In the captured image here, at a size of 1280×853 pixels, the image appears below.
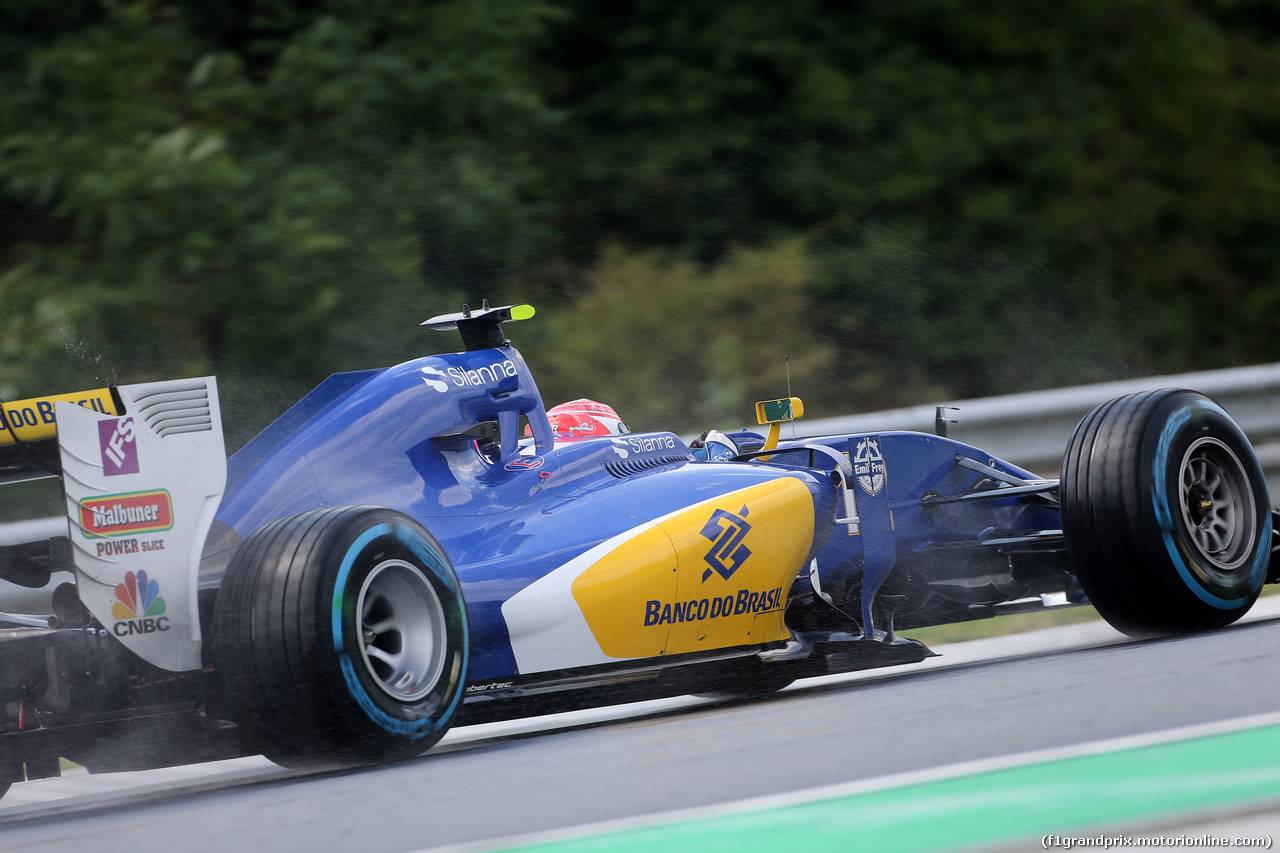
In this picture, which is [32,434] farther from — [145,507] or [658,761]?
[658,761]

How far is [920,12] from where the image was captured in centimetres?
1377

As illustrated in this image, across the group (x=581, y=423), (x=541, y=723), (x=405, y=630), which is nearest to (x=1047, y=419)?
(x=581, y=423)

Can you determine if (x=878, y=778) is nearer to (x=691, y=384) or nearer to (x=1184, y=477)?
(x=1184, y=477)

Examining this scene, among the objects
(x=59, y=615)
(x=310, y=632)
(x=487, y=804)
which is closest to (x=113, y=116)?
(x=59, y=615)

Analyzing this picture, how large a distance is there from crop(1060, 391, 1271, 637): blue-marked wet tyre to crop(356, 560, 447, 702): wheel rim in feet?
7.37

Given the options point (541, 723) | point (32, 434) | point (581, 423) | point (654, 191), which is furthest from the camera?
point (654, 191)

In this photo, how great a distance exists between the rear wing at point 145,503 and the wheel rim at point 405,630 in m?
0.47

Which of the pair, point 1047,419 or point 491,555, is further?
point 1047,419

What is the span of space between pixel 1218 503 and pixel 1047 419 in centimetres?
229

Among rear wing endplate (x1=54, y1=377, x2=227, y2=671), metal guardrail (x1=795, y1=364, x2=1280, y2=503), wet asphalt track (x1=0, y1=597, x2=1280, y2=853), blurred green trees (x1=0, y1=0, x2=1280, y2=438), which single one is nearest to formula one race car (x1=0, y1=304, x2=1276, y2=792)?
rear wing endplate (x1=54, y1=377, x2=227, y2=671)

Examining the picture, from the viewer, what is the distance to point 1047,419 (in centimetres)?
739

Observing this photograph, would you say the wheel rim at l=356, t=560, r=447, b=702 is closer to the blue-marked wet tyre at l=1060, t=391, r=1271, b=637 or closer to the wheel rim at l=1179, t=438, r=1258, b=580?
the blue-marked wet tyre at l=1060, t=391, r=1271, b=637

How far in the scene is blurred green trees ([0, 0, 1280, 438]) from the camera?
10.1 metres

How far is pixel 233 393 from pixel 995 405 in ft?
16.9
